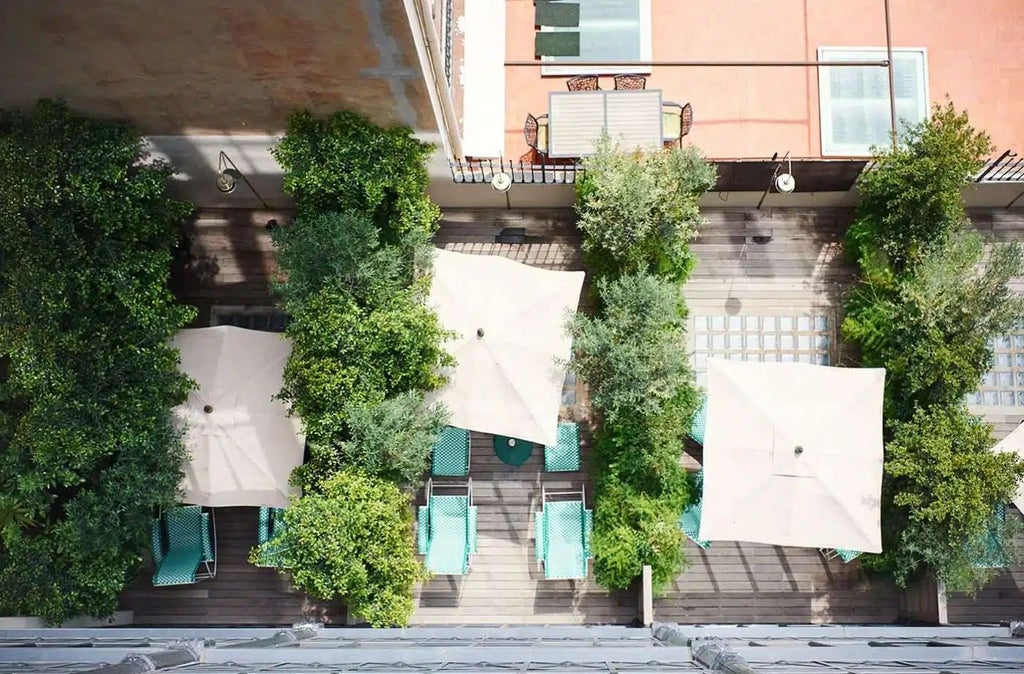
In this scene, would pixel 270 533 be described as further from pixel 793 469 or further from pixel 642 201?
pixel 793 469

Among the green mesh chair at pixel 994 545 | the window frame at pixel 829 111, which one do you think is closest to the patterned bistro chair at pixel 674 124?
the window frame at pixel 829 111

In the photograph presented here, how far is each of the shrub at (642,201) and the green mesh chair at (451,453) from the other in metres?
3.21

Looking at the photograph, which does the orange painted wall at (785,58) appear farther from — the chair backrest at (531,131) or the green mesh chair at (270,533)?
the green mesh chair at (270,533)

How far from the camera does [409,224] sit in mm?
10289

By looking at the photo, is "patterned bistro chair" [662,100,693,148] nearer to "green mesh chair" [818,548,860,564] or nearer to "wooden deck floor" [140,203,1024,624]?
"wooden deck floor" [140,203,1024,624]

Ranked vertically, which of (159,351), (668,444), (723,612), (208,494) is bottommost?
(723,612)

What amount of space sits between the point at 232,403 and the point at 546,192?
5202 mm

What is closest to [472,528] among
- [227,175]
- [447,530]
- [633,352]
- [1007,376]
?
[447,530]

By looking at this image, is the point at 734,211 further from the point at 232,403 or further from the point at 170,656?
the point at 170,656

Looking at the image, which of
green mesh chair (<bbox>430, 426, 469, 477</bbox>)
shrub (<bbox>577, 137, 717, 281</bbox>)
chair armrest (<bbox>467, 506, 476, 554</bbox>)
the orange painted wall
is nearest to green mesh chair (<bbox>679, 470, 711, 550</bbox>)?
chair armrest (<bbox>467, 506, 476, 554</bbox>)

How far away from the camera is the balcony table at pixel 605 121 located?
11.1 meters

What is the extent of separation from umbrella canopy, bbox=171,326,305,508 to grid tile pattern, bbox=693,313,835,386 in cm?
591

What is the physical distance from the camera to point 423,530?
11.1m

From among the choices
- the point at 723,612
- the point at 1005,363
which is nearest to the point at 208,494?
the point at 723,612
